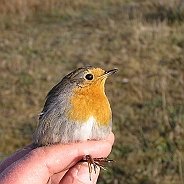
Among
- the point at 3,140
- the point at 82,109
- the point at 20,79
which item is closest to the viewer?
the point at 82,109

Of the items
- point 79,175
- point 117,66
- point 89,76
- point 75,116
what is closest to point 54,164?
point 79,175

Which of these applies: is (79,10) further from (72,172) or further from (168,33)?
(72,172)

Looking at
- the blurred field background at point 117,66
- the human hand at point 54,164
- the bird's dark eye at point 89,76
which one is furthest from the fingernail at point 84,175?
the blurred field background at point 117,66

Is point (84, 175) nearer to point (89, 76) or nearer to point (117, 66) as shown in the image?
point (89, 76)

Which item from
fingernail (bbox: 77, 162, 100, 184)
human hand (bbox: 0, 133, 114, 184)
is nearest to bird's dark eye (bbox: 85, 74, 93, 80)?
human hand (bbox: 0, 133, 114, 184)

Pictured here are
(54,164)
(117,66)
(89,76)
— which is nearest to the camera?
(54,164)

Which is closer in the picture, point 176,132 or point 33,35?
point 176,132

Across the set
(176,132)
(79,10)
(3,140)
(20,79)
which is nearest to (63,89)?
(176,132)
